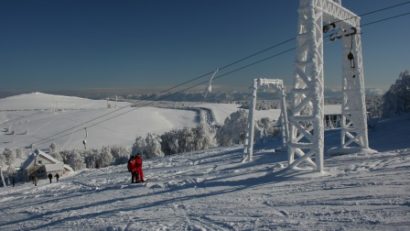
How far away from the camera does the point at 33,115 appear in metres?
158

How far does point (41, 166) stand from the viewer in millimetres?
51281

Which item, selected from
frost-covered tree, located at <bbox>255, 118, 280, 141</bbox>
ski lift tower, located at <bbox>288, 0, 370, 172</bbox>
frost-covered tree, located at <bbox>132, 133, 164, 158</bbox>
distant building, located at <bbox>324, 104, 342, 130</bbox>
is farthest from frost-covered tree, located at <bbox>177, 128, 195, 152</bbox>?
ski lift tower, located at <bbox>288, 0, 370, 172</bbox>

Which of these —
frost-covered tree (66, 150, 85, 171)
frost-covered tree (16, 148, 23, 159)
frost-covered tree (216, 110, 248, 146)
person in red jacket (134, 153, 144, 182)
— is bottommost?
frost-covered tree (66, 150, 85, 171)

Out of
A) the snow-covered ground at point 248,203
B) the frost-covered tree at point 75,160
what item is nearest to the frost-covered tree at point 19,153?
the frost-covered tree at point 75,160

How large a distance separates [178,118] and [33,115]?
5998cm

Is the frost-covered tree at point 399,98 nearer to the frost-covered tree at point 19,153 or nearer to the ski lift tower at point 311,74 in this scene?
the ski lift tower at point 311,74

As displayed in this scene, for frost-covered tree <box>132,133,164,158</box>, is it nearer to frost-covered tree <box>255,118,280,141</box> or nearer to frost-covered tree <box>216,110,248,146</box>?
frost-covered tree <box>216,110,248,146</box>

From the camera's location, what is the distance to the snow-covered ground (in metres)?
8.13

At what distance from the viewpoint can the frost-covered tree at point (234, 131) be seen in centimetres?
8594

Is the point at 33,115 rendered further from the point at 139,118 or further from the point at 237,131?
the point at 237,131

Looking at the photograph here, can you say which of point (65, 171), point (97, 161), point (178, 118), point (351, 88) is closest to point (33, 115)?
point (178, 118)

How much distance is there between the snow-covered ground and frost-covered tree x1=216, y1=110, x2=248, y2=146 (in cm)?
7011

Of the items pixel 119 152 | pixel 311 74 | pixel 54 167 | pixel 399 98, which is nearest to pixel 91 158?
pixel 119 152

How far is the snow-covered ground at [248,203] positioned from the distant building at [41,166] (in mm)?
36746
